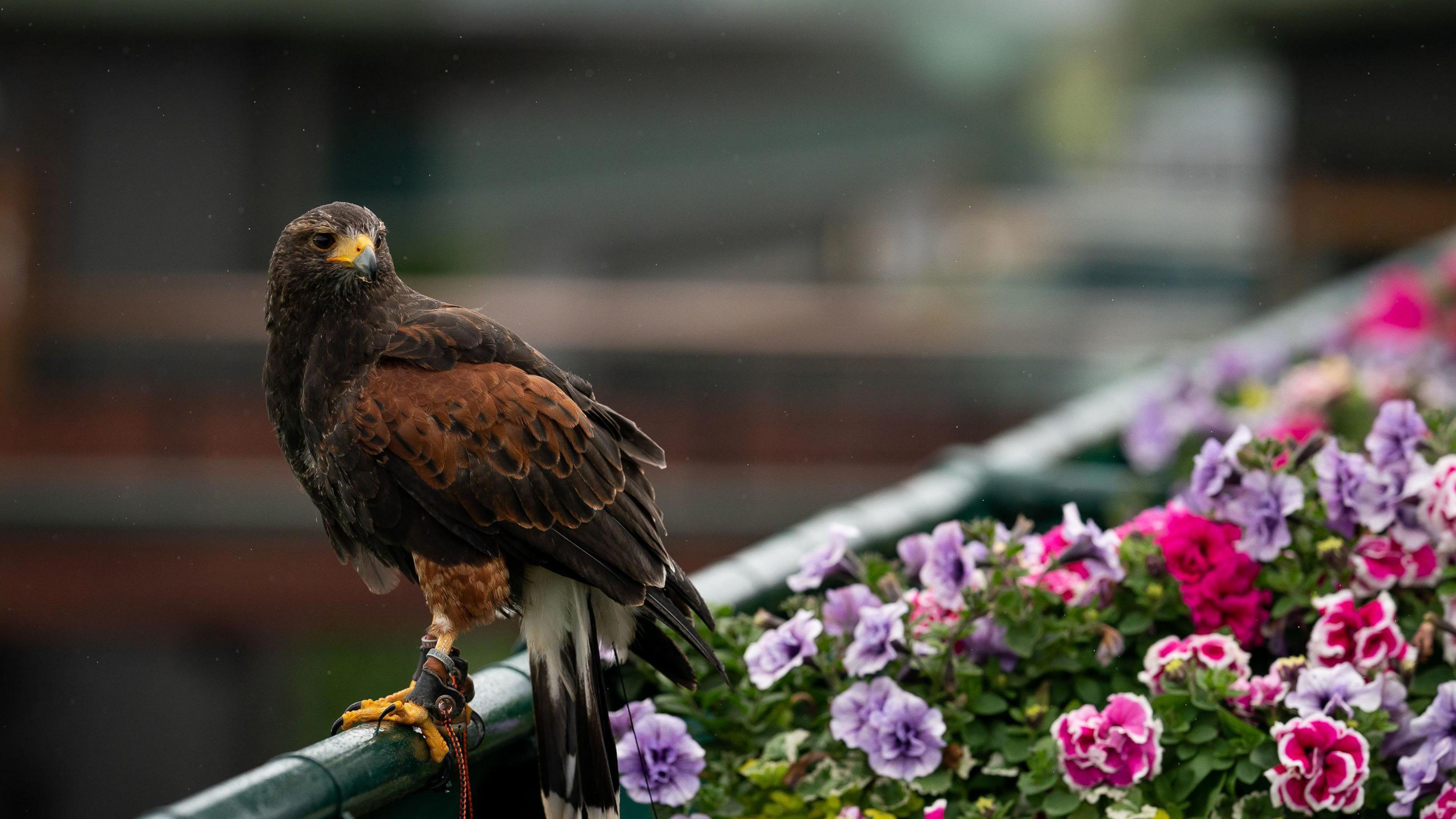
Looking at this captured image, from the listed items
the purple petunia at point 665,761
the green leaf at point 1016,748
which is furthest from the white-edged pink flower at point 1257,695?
the purple petunia at point 665,761

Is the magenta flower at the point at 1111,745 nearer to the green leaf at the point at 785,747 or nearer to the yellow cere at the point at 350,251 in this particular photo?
the green leaf at the point at 785,747

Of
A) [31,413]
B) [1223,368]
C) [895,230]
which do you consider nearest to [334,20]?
[31,413]

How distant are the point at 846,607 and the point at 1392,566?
927 mm

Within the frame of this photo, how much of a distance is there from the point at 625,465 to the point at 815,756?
567 mm

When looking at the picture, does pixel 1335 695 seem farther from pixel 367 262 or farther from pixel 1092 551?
pixel 367 262

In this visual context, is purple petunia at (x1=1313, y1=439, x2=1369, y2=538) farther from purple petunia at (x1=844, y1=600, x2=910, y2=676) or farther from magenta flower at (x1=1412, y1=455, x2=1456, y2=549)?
purple petunia at (x1=844, y1=600, x2=910, y2=676)

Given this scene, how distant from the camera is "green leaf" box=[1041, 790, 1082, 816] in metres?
2.30

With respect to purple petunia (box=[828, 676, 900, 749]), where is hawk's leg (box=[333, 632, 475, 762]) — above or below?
above

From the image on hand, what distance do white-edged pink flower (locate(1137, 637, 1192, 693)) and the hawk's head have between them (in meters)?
1.36

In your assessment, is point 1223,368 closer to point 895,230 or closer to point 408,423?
point 408,423

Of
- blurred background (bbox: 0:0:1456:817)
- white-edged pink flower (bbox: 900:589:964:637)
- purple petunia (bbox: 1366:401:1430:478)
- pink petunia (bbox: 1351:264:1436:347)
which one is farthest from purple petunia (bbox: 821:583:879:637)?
blurred background (bbox: 0:0:1456:817)

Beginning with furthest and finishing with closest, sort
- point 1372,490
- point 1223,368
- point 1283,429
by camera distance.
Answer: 1. point 1223,368
2. point 1283,429
3. point 1372,490

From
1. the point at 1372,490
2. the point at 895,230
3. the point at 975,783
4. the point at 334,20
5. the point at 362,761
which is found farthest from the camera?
the point at 895,230

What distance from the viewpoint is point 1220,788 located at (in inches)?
90.7
